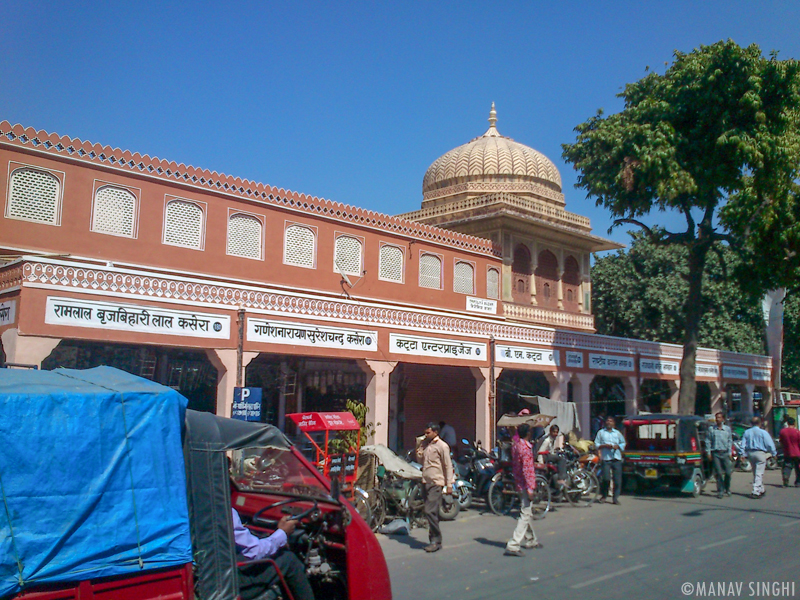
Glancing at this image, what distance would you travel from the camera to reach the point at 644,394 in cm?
2642

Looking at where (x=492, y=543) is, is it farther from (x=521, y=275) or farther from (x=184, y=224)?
(x=521, y=275)

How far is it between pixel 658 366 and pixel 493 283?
6601 mm

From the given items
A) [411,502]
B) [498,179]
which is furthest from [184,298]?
[498,179]

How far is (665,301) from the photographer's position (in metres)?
30.6

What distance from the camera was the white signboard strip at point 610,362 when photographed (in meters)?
21.7

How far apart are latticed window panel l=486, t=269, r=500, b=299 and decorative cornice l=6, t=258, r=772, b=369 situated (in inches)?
119

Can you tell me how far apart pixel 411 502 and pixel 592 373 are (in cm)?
1209

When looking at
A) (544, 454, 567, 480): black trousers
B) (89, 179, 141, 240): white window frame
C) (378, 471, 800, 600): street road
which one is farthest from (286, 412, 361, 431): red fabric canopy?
(89, 179, 141, 240): white window frame

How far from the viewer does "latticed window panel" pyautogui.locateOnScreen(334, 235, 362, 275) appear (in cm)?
1864

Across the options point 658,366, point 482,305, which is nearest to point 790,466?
point 658,366

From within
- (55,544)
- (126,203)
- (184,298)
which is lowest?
(55,544)

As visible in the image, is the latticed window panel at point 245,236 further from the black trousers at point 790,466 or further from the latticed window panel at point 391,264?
the black trousers at point 790,466

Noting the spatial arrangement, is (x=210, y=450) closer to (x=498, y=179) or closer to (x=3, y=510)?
(x=3, y=510)

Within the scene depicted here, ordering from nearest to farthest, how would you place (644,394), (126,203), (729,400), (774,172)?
(126,203) → (774,172) → (644,394) → (729,400)
